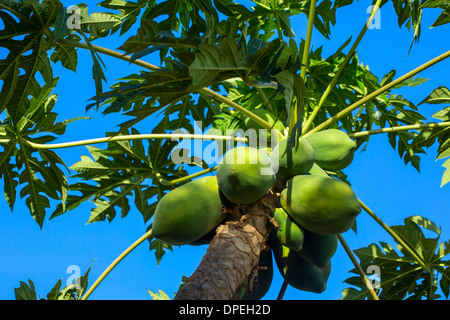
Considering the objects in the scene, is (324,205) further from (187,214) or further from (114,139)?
(114,139)

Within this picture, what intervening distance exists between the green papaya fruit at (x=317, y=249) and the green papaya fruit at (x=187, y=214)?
17.5 inches

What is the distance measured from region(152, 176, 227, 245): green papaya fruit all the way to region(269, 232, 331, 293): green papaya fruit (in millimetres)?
366

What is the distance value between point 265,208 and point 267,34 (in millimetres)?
1854

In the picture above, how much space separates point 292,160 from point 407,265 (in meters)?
1.65

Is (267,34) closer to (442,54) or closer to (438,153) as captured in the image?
(442,54)

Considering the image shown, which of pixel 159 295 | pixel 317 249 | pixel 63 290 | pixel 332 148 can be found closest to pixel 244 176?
pixel 317 249

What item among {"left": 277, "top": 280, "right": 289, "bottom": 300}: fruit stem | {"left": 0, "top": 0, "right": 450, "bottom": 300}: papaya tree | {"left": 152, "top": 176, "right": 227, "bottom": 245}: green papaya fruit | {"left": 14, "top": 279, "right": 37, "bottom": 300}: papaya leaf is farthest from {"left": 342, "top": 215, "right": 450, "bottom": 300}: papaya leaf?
{"left": 14, "top": 279, "right": 37, "bottom": 300}: papaya leaf

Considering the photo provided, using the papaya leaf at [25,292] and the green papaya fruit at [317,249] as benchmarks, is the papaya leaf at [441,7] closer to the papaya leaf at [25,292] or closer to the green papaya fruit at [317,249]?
the green papaya fruit at [317,249]

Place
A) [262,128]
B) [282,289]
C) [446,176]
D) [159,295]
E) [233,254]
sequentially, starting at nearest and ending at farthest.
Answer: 1. [233,254]
2. [282,289]
3. [262,128]
4. [446,176]
5. [159,295]

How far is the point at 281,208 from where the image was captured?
198 cm

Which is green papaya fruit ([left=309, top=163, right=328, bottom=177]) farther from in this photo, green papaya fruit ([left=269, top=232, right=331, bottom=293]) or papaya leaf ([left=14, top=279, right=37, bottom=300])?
papaya leaf ([left=14, top=279, right=37, bottom=300])

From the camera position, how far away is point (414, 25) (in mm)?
2533

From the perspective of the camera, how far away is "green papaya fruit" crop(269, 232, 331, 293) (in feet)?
6.61

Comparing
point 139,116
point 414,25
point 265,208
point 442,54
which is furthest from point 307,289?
point 414,25
